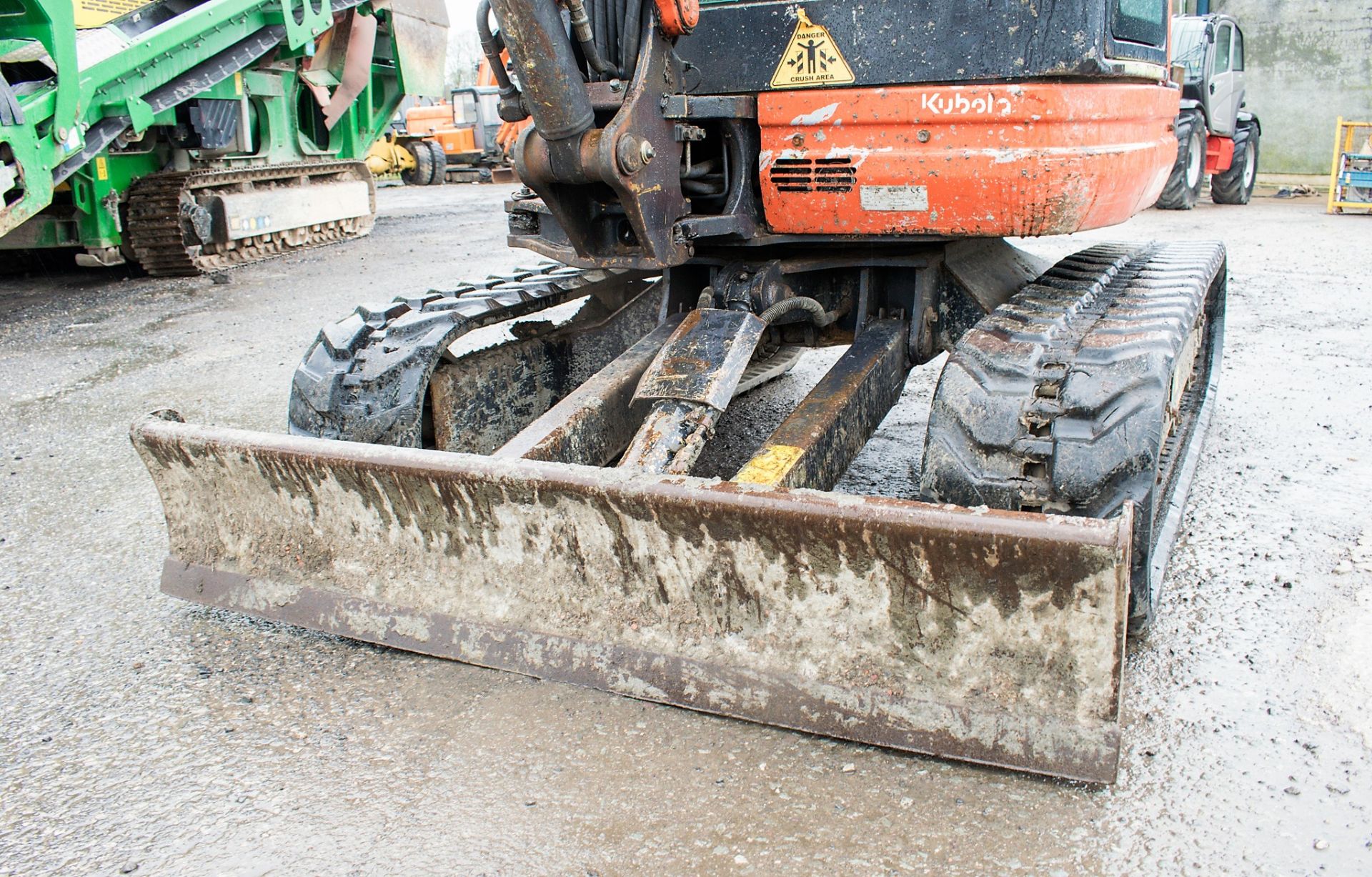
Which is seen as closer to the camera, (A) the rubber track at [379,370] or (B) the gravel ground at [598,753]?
(B) the gravel ground at [598,753]

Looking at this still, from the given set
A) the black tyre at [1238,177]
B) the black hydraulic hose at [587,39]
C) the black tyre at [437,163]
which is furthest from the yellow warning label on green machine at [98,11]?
the black tyre at [437,163]

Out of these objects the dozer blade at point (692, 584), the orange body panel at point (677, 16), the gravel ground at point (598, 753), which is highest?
the orange body panel at point (677, 16)

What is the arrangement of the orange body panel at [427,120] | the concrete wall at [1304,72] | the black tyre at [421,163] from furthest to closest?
the orange body panel at [427,120]
the black tyre at [421,163]
the concrete wall at [1304,72]

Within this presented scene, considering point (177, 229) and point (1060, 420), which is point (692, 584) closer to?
point (1060, 420)

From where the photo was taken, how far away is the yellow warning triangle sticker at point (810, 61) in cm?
301

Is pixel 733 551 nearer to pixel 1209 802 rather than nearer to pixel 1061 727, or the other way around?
pixel 1061 727

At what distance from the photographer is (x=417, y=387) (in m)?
3.38

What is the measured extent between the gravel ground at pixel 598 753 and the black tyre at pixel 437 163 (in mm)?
18556

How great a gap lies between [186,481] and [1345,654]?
302cm

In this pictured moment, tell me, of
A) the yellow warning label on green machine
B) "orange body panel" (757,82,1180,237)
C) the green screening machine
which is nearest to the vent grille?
"orange body panel" (757,82,1180,237)

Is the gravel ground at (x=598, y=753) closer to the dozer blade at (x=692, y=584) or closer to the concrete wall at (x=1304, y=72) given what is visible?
the dozer blade at (x=692, y=584)

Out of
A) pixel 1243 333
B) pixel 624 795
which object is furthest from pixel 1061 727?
pixel 1243 333

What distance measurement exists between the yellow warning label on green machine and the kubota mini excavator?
5.99 m

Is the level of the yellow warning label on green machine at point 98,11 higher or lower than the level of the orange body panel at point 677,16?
higher
